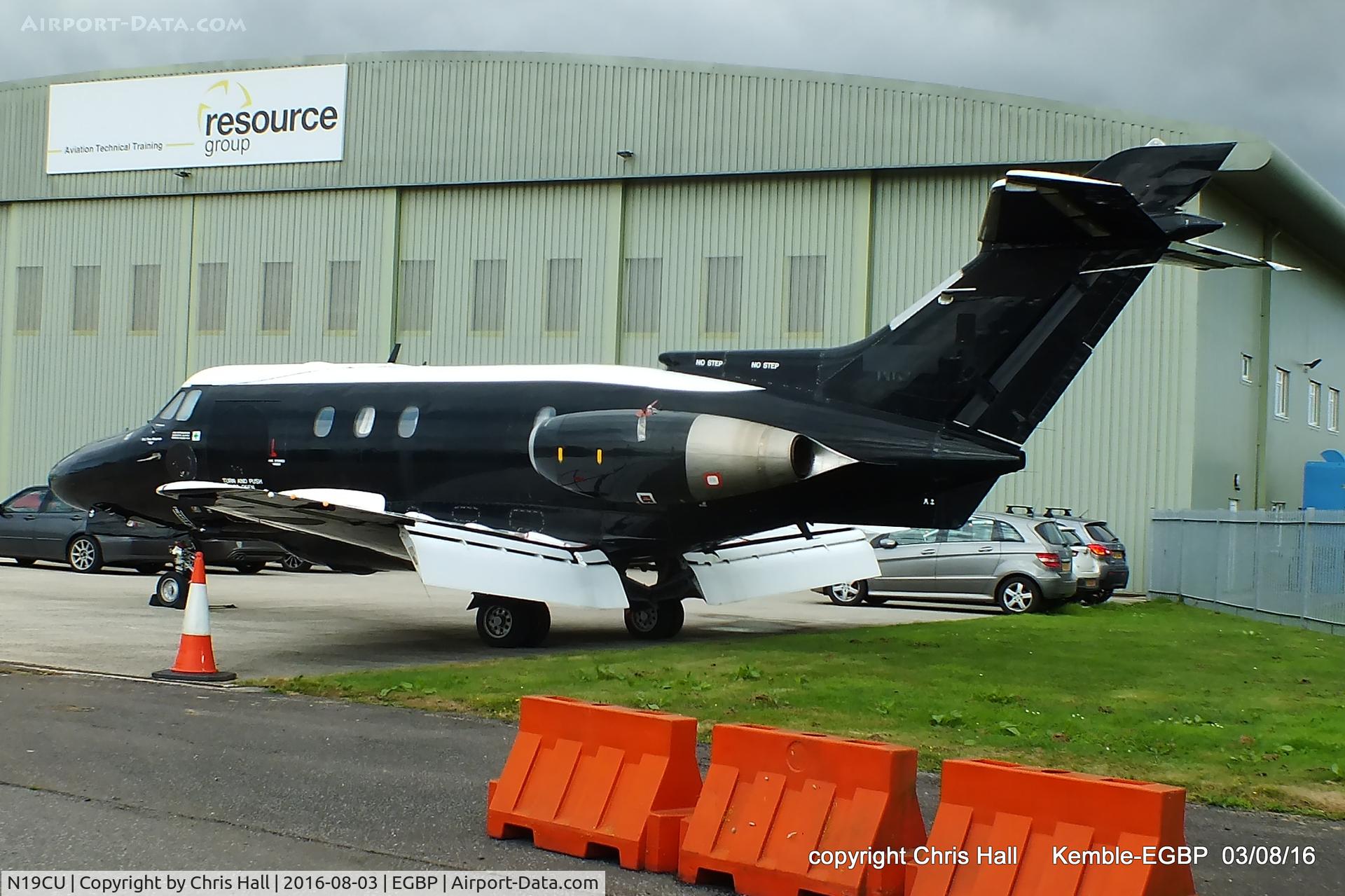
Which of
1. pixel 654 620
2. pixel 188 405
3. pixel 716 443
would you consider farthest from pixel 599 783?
pixel 188 405

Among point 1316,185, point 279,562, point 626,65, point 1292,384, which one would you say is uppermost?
point 626,65

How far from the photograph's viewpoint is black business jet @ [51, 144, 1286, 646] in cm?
1413

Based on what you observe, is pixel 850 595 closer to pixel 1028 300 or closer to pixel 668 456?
pixel 668 456

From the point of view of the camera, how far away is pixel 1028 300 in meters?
14.4

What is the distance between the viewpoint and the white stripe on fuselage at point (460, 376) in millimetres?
16797

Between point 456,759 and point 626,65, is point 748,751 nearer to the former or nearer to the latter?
point 456,759

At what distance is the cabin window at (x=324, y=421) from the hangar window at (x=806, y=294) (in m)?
15.5

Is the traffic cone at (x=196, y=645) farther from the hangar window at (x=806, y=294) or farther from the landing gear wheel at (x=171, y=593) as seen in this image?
the hangar window at (x=806, y=294)

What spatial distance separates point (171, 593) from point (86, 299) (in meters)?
21.4

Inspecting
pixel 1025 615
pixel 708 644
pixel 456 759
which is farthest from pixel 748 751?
pixel 1025 615

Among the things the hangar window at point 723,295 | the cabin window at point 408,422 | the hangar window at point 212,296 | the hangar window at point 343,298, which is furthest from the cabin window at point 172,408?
the hangar window at point 212,296

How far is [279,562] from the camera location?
3125 cm

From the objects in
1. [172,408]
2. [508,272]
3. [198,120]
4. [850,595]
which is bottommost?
[850,595]

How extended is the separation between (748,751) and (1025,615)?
53.4 feet
